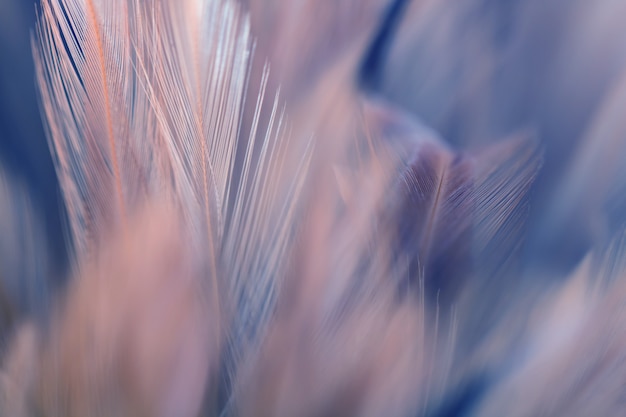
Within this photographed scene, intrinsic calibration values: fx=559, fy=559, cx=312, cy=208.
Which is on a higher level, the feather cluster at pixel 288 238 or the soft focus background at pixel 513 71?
the soft focus background at pixel 513 71

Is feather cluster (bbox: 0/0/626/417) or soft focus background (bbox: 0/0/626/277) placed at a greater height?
soft focus background (bbox: 0/0/626/277)

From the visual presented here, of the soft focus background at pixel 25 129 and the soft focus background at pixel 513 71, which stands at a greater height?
the soft focus background at pixel 513 71

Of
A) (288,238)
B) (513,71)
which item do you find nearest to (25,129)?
(288,238)

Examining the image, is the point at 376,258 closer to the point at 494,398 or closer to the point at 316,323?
the point at 316,323

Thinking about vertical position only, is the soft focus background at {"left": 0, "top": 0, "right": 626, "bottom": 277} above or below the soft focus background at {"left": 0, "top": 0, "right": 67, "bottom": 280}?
above

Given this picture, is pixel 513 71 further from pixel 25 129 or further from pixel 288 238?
pixel 25 129

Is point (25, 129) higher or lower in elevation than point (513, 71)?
lower

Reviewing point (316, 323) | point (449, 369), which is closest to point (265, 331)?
point (316, 323)

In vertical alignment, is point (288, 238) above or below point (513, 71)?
below
